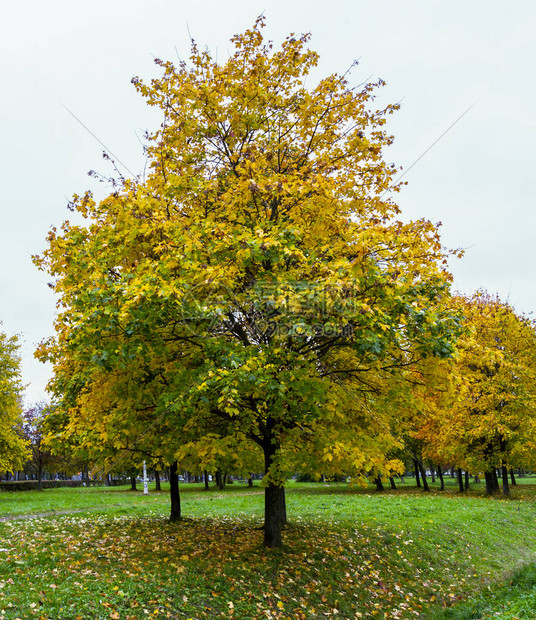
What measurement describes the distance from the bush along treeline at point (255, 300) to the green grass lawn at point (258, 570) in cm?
150

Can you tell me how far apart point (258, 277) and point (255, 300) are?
3.86 ft

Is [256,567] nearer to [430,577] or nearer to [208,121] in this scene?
[430,577]

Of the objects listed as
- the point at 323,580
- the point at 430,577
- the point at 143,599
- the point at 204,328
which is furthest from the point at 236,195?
the point at 430,577

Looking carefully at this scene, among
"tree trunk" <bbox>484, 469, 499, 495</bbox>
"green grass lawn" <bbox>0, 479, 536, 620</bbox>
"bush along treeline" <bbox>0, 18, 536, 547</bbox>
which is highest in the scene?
"bush along treeline" <bbox>0, 18, 536, 547</bbox>

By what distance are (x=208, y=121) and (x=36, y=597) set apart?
847cm

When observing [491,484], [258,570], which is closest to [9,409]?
[258,570]

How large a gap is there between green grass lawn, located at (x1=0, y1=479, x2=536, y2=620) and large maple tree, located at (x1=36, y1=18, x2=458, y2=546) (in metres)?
1.51

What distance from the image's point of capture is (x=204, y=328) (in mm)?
7332

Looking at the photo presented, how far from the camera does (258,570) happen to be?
7.79 meters

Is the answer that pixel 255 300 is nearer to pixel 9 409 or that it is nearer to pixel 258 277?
pixel 258 277

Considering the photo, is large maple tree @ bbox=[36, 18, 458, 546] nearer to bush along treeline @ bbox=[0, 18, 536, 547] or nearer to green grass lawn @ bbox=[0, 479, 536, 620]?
bush along treeline @ bbox=[0, 18, 536, 547]

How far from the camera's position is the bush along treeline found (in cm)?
630

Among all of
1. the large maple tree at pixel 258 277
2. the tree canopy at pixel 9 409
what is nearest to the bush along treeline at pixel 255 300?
the large maple tree at pixel 258 277

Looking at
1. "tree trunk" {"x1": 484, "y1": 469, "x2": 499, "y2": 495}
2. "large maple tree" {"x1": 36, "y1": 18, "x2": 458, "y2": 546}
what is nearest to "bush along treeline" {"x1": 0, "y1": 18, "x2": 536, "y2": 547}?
"large maple tree" {"x1": 36, "y1": 18, "x2": 458, "y2": 546}
